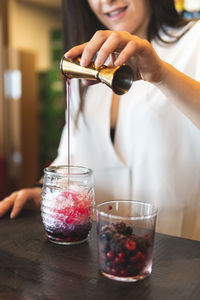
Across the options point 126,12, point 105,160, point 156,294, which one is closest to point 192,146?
point 105,160

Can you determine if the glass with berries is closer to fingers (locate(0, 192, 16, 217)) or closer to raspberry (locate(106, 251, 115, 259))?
raspberry (locate(106, 251, 115, 259))

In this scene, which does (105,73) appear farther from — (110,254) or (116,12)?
(116,12)

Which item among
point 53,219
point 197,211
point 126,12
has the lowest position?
point 197,211

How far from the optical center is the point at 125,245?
30.5 inches

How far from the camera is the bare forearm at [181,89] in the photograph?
3.57ft

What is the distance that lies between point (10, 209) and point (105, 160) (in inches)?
20.4

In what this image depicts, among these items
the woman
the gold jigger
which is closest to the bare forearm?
the gold jigger

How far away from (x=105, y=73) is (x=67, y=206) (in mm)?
366

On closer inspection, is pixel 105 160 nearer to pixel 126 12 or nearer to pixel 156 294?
pixel 126 12

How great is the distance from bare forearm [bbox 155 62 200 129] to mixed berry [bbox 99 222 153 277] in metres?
0.48

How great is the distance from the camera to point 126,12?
4.92 ft

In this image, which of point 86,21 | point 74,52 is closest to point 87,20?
point 86,21

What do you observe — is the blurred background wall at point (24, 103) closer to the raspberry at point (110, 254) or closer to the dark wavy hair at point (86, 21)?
the dark wavy hair at point (86, 21)

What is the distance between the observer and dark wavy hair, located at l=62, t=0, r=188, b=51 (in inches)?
62.1
